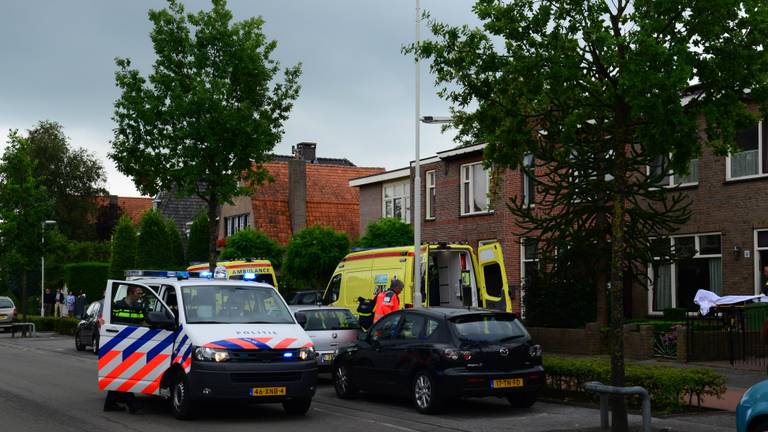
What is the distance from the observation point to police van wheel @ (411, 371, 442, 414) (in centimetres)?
1391

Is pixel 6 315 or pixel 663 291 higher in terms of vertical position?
pixel 663 291

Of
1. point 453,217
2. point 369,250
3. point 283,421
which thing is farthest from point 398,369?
point 453,217

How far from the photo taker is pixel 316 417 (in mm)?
13875

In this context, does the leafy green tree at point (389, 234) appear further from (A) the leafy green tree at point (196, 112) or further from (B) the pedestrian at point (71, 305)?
(B) the pedestrian at point (71, 305)

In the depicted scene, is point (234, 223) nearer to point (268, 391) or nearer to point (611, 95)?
point (268, 391)

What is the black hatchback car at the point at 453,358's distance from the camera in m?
13.8

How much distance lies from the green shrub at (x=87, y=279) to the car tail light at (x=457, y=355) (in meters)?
43.0

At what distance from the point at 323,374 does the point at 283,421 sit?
688cm

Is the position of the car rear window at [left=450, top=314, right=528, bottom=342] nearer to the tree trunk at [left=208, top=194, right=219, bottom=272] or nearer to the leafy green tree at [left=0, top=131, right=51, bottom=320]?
the tree trunk at [left=208, top=194, right=219, bottom=272]

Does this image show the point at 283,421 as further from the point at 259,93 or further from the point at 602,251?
the point at 259,93

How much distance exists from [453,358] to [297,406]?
229 cm

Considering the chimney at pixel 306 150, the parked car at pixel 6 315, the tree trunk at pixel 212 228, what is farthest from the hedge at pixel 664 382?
the chimney at pixel 306 150

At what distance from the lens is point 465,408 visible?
1488cm

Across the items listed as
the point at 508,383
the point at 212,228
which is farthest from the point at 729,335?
the point at 212,228
